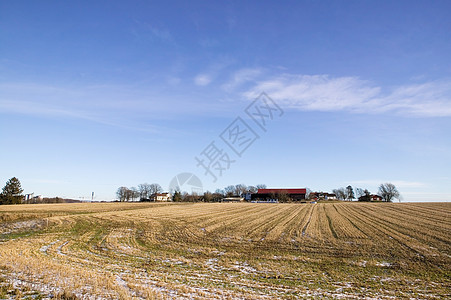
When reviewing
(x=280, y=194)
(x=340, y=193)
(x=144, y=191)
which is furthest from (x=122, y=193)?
(x=340, y=193)

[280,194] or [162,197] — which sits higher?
[280,194]

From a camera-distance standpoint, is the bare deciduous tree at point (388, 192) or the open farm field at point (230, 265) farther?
the bare deciduous tree at point (388, 192)

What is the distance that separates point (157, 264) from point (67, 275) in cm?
460

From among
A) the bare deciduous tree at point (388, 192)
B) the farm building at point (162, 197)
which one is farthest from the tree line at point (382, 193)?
the farm building at point (162, 197)

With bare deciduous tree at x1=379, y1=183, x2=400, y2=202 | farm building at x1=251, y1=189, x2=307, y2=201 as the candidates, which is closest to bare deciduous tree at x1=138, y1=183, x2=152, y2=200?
farm building at x1=251, y1=189, x2=307, y2=201

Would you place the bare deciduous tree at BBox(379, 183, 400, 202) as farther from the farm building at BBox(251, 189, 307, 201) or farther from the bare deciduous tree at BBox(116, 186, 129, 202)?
the bare deciduous tree at BBox(116, 186, 129, 202)

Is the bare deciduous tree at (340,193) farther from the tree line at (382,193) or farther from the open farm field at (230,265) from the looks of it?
the open farm field at (230,265)

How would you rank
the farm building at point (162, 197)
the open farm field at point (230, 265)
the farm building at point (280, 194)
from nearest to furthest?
the open farm field at point (230, 265) < the farm building at point (280, 194) < the farm building at point (162, 197)

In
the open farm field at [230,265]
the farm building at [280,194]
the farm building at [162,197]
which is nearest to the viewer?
the open farm field at [230,265]

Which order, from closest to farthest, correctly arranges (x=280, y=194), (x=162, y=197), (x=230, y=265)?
(x=230, y=265)
(x=280, y=194)
(x=162, y=197)

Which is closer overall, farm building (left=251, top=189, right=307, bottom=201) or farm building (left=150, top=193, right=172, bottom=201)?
farm building (left=251, top=189, right=307, bottom=201)

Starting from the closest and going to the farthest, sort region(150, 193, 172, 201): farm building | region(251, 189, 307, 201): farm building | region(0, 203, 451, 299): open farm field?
region(0, 203, 451, 299): open farm field, region(251, 189, 307, 201): farm building, region(150, 193, 172, 201): farm building

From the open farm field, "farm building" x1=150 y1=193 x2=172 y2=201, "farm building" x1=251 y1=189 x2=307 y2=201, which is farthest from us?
"farm building" x1=150 y1=193 x2=172 y2=201

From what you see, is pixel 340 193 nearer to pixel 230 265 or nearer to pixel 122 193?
pixel 122 193
